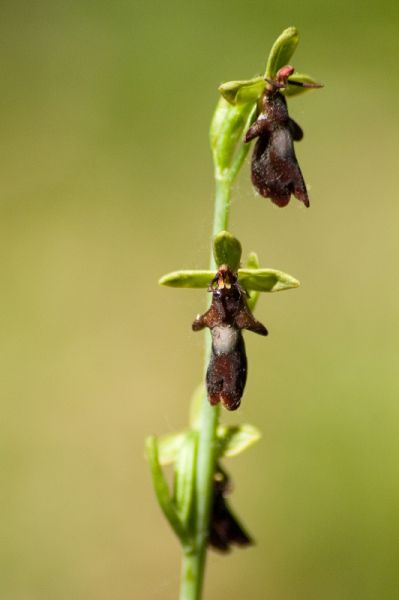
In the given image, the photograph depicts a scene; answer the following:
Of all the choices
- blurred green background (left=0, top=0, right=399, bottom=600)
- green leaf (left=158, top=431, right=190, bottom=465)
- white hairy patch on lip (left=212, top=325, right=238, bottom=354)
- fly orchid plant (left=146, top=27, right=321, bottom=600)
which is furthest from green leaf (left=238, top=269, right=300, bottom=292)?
blurred green background (left=0, top=0, right=399, bottom=600)

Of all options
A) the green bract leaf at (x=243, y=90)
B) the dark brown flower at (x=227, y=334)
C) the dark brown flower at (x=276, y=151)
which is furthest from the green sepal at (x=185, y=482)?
the green bract leaf at (x=243, y=90)

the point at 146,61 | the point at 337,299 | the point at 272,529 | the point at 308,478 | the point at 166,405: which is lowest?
the point at 272,529

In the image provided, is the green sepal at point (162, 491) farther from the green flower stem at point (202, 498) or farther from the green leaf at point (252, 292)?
the green leaf at point (252, 292)

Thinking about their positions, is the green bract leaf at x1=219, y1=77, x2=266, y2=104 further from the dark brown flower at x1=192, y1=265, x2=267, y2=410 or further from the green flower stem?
the green flower stem

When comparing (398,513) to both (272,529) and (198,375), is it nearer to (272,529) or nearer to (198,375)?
(272,529)

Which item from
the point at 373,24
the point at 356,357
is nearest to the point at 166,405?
the point at 356,357

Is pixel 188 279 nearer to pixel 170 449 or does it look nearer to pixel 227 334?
pixel 227 334
